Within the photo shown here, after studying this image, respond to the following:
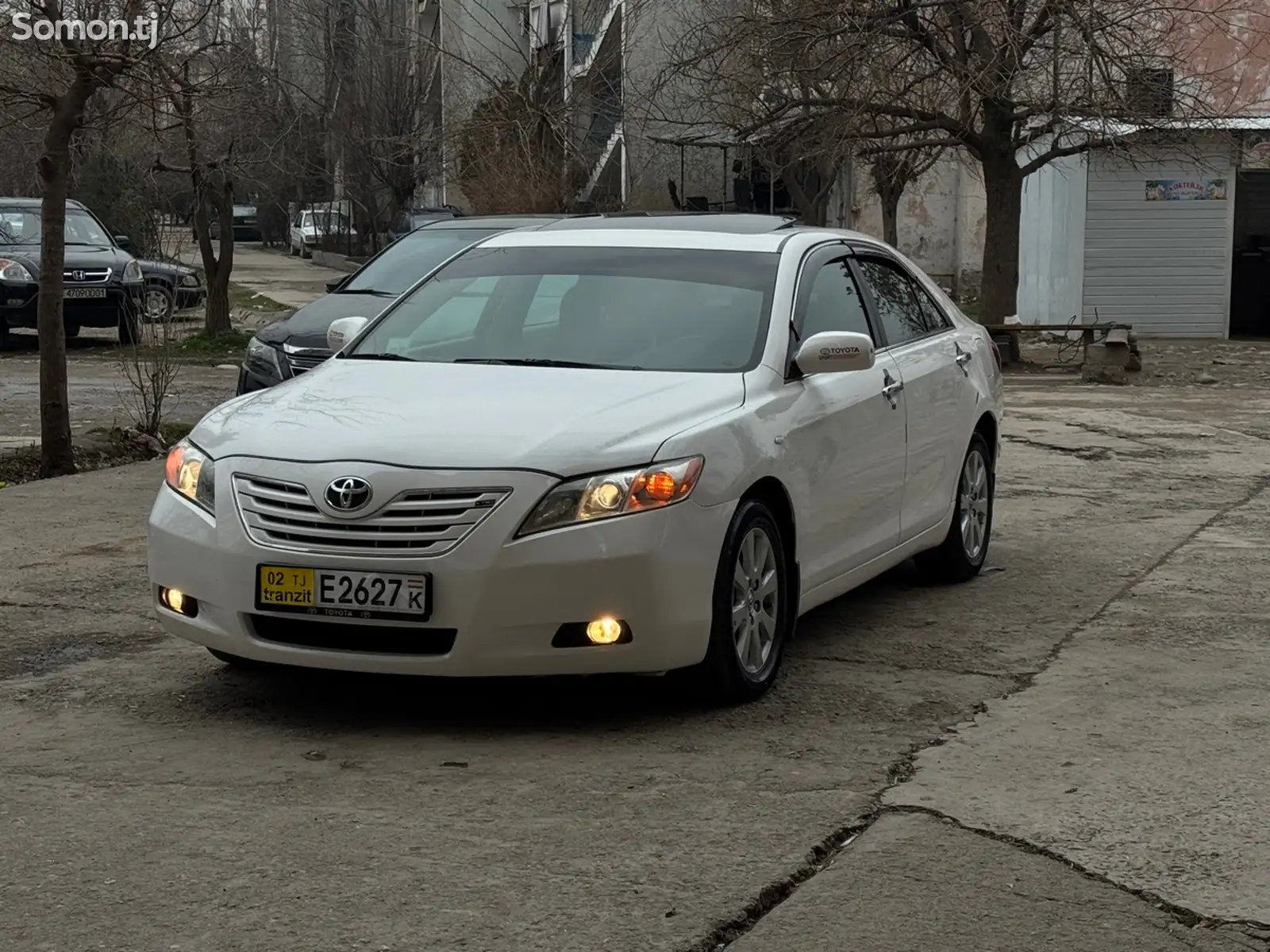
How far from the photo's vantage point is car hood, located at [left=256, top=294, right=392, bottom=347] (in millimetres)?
12430

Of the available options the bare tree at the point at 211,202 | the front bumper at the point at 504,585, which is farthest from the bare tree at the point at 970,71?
the front bumper at the point at 504,585

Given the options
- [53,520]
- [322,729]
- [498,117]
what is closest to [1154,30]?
[498,117]

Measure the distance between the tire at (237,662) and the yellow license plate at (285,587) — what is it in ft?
0.81

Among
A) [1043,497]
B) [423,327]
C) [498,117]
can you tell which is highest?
[498,117]

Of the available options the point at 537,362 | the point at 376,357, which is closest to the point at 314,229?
the point at 376,357

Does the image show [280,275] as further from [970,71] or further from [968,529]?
[968,529]

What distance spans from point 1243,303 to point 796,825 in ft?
79.8

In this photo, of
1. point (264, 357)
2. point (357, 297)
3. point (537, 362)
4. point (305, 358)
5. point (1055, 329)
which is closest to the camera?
point (537, 362)

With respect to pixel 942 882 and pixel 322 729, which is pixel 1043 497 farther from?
pixel 942 882

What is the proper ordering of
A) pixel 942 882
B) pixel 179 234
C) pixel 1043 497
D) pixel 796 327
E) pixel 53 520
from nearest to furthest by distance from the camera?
pixel 942 882 < pixel 796 327 < pixel 53 520 < pixel 1043 497 < pixel 179 234

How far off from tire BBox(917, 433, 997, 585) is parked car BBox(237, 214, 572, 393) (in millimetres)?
4649

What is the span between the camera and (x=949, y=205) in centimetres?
4000

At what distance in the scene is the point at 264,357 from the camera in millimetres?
12523

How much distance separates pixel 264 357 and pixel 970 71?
30.9ft
